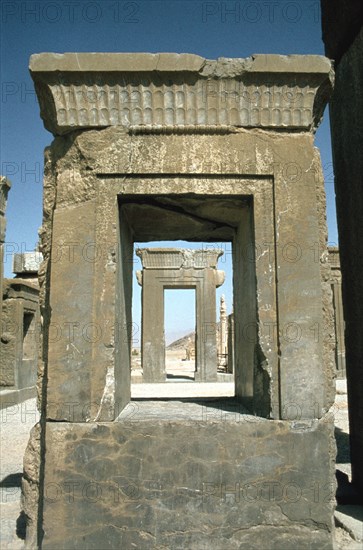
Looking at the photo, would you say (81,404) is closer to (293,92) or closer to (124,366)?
(124,366)

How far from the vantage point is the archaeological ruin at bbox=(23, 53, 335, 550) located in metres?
2.78

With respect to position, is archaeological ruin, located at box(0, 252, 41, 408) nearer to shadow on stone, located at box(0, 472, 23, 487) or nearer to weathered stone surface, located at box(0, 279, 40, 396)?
weathered stone surface, located at box(0, 279, 40, 396)

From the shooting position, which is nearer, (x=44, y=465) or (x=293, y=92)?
(x=44, y=465)

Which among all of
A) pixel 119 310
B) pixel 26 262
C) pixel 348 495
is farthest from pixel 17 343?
pixel 348 495

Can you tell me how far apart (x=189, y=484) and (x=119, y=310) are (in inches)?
47.2

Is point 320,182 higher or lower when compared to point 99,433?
higher

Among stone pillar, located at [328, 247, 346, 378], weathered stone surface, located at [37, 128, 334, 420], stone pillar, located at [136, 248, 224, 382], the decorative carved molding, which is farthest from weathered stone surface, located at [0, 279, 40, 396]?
stone pillar, located at [328, 247, 346, 378]

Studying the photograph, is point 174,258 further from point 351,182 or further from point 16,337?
point 351,182

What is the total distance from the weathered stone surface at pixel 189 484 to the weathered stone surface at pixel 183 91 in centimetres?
193

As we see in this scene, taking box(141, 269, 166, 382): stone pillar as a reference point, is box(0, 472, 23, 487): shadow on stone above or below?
below

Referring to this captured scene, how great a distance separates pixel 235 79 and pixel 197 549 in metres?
2.93

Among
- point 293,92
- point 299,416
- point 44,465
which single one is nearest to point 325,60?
point 293,92

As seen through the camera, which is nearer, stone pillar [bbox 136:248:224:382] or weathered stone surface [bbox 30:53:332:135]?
weathered stone surface [bbox 30:53:332:135]

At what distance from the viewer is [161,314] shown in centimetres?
1404
